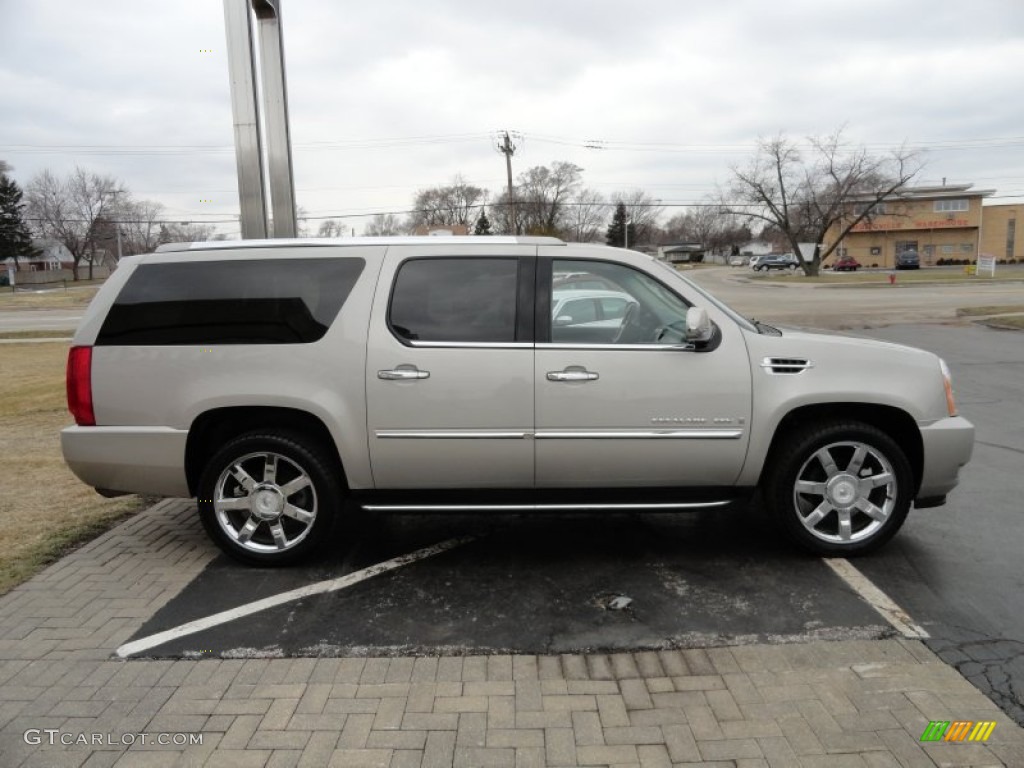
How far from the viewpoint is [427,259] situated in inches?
165

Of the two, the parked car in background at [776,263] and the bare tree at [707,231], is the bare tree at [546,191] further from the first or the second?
the bare tree at [707,231]

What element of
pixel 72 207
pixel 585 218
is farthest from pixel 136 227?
pixel 585 218

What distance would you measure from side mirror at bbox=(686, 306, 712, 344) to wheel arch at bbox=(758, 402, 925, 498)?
675mm

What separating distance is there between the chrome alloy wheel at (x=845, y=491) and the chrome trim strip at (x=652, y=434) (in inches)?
20.8

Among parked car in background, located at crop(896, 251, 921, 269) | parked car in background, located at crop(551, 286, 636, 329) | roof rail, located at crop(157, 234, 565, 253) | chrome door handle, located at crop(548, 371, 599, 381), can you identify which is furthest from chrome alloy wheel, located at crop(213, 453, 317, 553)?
parked car in background, located at crop(896, 251, 921, 269)

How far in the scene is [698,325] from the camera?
387 cm

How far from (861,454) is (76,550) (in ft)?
15.7

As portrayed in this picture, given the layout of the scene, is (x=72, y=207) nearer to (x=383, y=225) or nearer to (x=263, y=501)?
(x=383, y=225)

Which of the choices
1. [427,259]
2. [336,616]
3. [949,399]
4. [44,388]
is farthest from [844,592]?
[44,388]

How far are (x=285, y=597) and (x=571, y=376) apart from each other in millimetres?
1915

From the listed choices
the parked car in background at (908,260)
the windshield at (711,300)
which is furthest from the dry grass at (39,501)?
the parked car in background at (908,260)

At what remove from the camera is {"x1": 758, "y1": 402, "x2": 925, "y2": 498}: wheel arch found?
13.7 ft

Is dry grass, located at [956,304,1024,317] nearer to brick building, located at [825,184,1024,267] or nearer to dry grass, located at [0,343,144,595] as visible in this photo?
dry grass, located at [0,343,144,595]

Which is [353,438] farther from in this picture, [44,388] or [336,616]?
[44,388]
